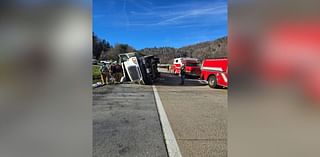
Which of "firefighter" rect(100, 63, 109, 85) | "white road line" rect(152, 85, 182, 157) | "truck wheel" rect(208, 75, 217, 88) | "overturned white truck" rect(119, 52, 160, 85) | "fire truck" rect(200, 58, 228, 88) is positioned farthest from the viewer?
"overturned white truck" rect(119, 52, 160, 85)

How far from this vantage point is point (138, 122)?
211 inches

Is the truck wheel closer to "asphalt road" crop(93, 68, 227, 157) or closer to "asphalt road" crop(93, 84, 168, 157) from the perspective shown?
"asphalt road" crop(93, 68, 227, 157)

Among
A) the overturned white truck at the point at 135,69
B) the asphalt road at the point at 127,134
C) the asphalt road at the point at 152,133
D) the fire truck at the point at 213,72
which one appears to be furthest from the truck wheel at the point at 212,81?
the asphalt road at the point at 127,134

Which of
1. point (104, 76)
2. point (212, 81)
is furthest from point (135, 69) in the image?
point (212, 81)

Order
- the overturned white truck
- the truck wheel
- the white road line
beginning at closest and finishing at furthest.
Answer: the white road line
the truck wheel
the overturned white truck

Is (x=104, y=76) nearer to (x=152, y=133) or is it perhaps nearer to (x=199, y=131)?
(x=152, y=133)

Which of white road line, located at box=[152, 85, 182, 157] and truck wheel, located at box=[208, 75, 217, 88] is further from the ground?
truck wheel, located at box=[208, 75, 217, 88]

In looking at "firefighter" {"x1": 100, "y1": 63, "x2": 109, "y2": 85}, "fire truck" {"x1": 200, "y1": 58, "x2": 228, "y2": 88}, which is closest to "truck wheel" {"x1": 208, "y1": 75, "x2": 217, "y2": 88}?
"fire truck" {"x1": 200, "y1": 58, "x2": 228, "y2": 88}

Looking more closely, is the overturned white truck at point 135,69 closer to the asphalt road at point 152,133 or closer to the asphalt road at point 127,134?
the asphalt road at point 152,133
